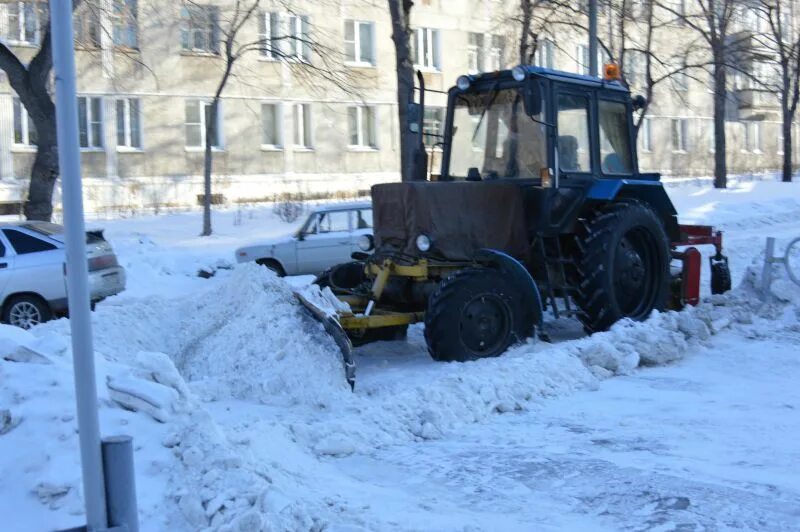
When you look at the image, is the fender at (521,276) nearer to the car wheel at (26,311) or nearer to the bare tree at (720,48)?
the car wheel at (26,311)

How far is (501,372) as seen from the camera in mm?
7539

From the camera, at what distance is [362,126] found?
34.9 metres

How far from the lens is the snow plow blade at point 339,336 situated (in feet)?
24.5

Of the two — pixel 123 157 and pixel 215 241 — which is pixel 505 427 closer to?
pixel 215 241

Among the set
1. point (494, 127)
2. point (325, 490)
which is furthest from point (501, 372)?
point (494, 127)

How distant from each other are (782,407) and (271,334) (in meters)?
3.98

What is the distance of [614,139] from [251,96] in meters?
23.5

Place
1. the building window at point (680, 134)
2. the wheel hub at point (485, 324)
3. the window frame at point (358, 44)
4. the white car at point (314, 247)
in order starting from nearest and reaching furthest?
the wheel hub at point (485, 324)
the white car at point (314, 247)
the window frame at point (358, 44)
the building window at point (680, 134)

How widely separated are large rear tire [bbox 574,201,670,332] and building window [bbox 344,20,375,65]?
25.5 m

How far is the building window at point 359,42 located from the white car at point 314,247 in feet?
59.6

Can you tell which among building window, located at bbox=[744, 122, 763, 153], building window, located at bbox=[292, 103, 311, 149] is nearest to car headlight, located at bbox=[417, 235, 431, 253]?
building window, located at bbox=[292, 103, 311, 149]

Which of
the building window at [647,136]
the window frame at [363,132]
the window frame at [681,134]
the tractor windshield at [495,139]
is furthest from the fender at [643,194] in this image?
the window frame at [681,134]

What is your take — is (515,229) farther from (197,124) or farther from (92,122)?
(197,124)

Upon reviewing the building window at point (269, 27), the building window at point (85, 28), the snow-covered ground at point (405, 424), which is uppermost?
the building window at point (269, 27)
